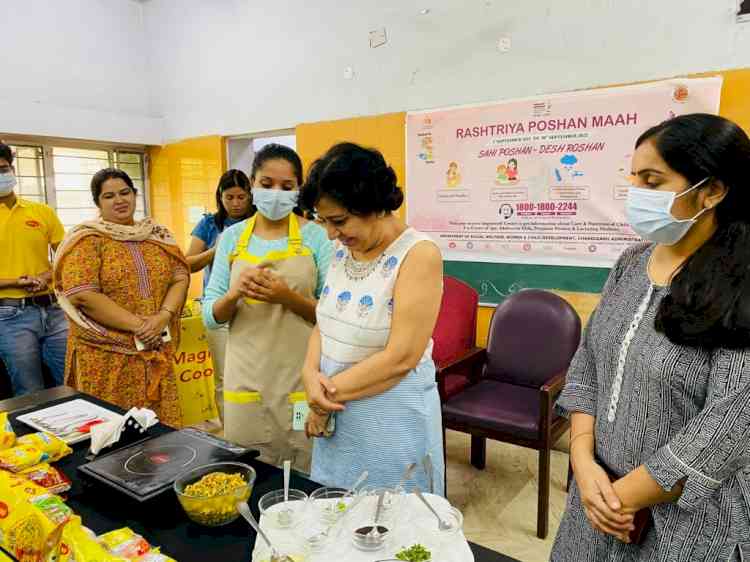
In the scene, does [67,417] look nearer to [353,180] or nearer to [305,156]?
[353,180]

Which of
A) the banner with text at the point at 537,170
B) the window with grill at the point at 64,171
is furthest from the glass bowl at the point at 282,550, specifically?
the window with grill at the point at 64,171

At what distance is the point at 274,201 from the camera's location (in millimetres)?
1741

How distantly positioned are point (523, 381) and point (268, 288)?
1650 millimetres

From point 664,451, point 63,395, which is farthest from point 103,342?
point 664,451

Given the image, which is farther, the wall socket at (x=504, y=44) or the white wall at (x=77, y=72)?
the white wall at (x=77, y=72)

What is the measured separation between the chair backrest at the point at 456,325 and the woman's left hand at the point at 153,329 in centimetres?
Answer: 142

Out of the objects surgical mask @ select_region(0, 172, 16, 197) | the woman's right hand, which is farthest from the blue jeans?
the woman's right hand

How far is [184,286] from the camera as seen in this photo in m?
2.54

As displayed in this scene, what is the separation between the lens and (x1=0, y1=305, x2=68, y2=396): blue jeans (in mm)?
2963

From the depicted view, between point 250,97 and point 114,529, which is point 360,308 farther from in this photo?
point 250,97

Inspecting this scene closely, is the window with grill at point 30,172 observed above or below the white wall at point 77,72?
below

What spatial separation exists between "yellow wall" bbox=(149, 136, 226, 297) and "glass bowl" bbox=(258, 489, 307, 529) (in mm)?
4138

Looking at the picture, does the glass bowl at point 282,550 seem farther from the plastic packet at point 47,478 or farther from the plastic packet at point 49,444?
the plastic packet at point 49,444

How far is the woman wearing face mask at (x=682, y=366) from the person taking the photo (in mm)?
986
